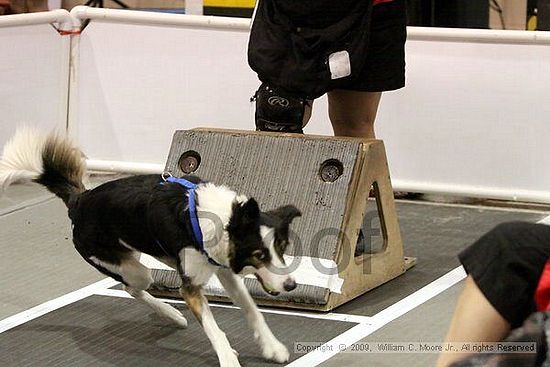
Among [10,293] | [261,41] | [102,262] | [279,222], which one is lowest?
[10,293]

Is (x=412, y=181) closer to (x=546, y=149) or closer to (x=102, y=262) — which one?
(x=546, y=149)

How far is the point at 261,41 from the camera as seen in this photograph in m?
4.05

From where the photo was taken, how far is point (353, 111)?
13.7 feet

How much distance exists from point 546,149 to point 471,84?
17.9 inches

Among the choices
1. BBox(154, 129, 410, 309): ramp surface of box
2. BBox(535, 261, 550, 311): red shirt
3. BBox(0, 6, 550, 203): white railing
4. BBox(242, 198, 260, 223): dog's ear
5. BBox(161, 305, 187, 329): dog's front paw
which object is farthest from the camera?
BBox(0, 6, 550, 203): white railing

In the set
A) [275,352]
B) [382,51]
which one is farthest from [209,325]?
[382,51]

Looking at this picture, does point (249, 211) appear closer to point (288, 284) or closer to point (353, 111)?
point (288, 284)

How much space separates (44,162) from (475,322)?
2108 mm

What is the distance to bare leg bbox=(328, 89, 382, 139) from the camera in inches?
163

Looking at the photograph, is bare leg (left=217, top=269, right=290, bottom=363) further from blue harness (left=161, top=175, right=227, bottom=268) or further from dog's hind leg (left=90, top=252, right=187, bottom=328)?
dog's hind leg (left=90, top=252, right=187, bottom=328)

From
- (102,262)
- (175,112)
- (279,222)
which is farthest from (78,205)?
(175,112)

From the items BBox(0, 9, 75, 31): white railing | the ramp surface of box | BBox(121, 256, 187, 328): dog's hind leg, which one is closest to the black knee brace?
the ramp surface of box

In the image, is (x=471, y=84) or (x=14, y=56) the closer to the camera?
(x=471, y=84)

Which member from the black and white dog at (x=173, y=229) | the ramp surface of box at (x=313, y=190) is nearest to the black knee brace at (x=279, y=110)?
the ramp surface of box at (x=313, y=190)
